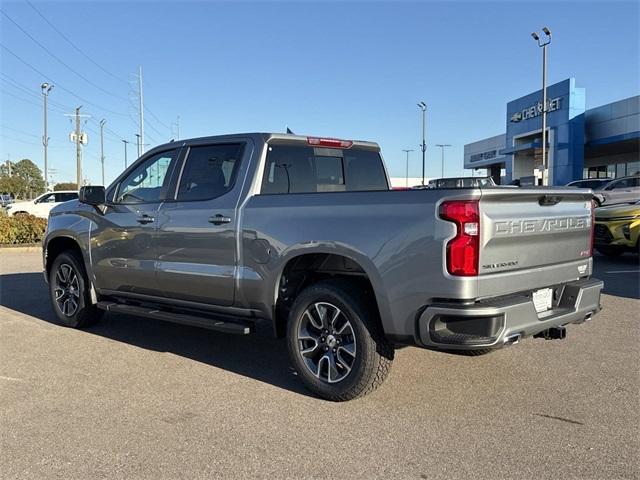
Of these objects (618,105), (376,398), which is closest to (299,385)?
(376,398)

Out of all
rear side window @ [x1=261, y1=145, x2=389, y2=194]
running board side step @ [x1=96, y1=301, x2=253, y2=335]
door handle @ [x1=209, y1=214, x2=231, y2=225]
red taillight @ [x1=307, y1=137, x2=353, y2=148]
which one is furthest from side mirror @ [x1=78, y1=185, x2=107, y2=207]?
red taillight @ [x1=307, y1=137, x2=353, y2=148]

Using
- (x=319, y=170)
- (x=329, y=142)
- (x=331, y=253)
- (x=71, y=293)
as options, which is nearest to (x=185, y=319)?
Result: (x=331, y=253)

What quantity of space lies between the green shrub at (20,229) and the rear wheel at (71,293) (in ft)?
35.0

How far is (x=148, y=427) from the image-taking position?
3852 millimetres

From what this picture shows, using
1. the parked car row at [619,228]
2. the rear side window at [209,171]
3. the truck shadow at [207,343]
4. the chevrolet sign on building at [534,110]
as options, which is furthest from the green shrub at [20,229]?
the chevrolet sign on building at [534,110]

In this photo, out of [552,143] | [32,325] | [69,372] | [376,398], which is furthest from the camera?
[552,143]

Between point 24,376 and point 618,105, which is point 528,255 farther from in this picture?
point 618,105

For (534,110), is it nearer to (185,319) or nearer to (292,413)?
(185,319)

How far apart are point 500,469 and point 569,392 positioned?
60.7 inches

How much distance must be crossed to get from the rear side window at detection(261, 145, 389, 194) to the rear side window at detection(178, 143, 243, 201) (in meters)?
0.34

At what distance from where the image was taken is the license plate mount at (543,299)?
13.5 feet

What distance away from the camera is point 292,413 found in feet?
13.4

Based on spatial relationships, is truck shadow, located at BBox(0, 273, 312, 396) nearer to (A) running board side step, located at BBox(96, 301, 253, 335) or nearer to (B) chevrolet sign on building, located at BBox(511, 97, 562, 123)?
(A) running board side step, located at BBox(96, 301, 253, 335)

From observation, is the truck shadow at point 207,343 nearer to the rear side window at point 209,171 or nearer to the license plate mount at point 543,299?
the rear side window at point 209,171
